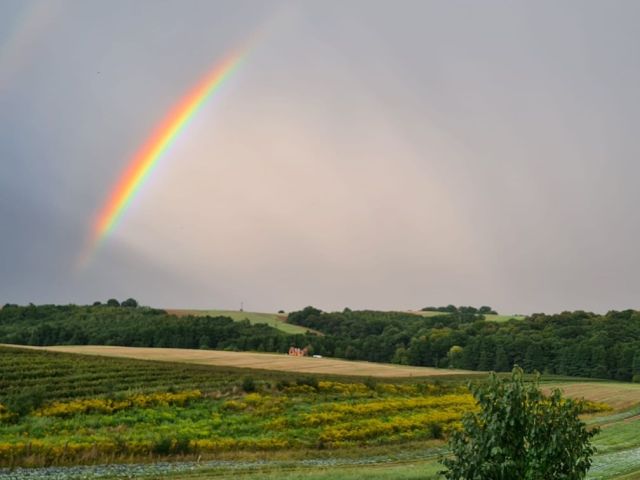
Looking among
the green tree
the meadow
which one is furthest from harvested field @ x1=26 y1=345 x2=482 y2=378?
the green tree

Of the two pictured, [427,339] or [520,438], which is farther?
[427,339]

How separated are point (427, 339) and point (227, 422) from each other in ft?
352

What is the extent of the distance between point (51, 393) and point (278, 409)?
18.3m

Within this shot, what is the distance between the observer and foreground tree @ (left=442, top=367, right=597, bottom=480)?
1151cm

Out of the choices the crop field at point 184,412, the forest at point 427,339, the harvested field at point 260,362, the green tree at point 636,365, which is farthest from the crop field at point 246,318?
the crop field at point 184,412

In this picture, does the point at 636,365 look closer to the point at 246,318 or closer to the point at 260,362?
the point at 260,362

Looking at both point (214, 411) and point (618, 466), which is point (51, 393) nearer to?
point (214, 411)

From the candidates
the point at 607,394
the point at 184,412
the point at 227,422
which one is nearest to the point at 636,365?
the point at 607,394

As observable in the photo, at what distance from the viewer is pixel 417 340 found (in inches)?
5802

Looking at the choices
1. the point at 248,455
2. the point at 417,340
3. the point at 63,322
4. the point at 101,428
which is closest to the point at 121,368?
the point at 101,428

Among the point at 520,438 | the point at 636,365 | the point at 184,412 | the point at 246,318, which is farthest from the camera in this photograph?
the point at 246,318

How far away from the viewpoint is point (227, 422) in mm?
45938

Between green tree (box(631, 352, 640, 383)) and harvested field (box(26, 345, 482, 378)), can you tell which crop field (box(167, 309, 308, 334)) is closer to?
harvested field (box(26, 345, 482, 378))

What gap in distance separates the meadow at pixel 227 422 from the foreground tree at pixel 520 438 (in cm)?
1590
